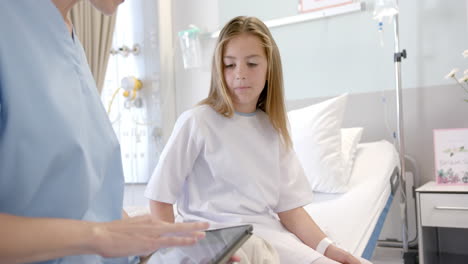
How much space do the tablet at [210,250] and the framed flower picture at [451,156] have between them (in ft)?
6.34

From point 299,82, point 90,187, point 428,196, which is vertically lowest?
point 428,196

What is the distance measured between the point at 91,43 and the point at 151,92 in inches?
25.1

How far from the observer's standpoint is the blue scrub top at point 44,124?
0.52m

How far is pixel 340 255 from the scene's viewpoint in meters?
1.14

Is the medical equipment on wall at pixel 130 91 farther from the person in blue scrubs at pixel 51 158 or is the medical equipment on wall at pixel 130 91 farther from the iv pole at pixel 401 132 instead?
the person in blue scrubs at pixel 51 158

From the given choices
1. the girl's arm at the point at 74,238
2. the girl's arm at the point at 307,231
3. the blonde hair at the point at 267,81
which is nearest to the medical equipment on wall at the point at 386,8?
the blonde hair at the point at 267,81

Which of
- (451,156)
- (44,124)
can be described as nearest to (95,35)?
(451,156)

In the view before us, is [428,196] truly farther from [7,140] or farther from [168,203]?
[7,140]

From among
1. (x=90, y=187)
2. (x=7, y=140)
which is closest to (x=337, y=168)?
(x=90, y=187)

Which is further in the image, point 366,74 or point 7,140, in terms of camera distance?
point 366,74

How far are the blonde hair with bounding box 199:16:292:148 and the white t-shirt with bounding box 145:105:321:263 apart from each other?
0.18 ft

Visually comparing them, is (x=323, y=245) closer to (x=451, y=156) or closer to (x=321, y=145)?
(x=321, y=145)

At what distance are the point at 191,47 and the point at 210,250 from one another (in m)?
2.91

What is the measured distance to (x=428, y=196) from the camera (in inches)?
76.9
